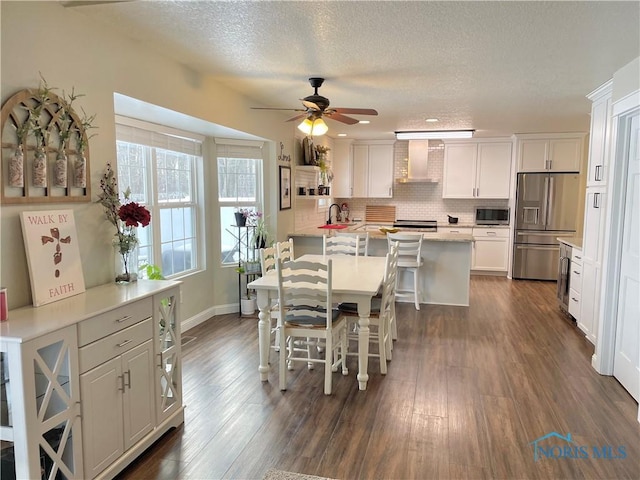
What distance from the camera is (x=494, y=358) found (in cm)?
388

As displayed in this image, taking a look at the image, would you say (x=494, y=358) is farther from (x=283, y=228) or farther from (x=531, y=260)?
(x=531, y=260)

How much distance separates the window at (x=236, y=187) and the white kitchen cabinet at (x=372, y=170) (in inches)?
125

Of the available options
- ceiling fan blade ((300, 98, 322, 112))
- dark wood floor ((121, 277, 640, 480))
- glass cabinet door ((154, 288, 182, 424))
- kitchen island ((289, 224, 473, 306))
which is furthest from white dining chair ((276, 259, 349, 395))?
kitchen island ((289, 224, 473, 306))

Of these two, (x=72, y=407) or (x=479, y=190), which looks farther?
(x=479, y=190)

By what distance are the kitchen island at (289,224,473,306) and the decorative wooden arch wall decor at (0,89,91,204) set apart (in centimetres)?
357

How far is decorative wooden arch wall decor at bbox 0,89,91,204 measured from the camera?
2018 millimetres

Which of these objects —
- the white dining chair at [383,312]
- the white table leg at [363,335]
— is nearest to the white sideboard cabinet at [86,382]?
the white table leg at [363,335]

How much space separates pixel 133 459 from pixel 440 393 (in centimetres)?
207

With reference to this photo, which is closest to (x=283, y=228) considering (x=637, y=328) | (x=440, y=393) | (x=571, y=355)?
(x=440, y=393)

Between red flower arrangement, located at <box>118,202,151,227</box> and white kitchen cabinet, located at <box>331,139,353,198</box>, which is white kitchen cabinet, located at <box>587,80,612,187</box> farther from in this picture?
white kitchen cabinet, located at <box>331,139,353,198</box>

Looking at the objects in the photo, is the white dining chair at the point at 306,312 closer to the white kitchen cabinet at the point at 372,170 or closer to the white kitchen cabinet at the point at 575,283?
the white kitchen cabinet at the point at 575,283

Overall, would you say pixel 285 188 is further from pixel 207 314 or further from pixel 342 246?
pixel 207 314

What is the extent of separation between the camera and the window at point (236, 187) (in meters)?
5.09

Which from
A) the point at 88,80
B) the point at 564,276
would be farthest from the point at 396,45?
the point at 564,276
